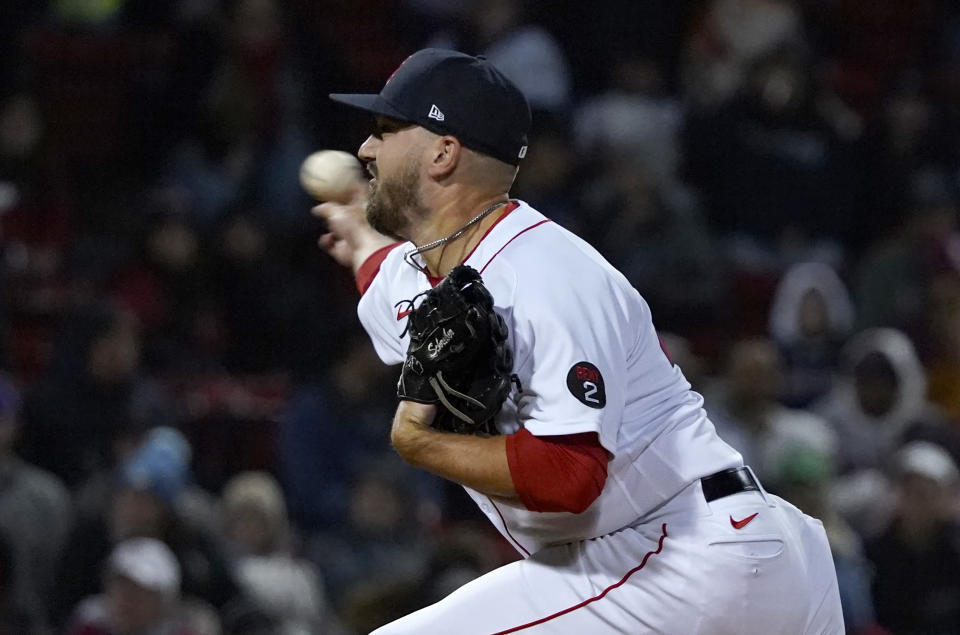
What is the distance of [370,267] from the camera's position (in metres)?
4.35

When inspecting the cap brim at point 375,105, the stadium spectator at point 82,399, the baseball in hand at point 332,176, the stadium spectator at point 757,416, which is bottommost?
the stadium spectator at point 82,399

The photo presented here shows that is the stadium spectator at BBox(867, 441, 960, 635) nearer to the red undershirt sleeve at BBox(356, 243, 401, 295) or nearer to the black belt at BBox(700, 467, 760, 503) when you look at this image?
the red undershirt sleeve at BBox(356, 243, 401, 295)

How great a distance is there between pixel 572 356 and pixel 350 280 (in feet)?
21.3

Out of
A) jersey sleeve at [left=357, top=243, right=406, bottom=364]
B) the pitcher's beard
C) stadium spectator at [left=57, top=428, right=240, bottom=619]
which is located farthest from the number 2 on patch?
stadium spectator at [left=57, top=428, right=240, bottom=619]

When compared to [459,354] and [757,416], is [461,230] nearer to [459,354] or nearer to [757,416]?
[459,354]

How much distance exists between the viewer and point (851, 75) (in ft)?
39.8

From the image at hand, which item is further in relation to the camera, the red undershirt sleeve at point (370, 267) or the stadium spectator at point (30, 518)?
the stadium spectator at point (30, 518)

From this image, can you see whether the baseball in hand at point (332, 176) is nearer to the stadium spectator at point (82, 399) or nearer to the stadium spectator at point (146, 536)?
the stadium spectator at point (146, 536)

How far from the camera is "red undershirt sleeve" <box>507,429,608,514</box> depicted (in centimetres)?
322

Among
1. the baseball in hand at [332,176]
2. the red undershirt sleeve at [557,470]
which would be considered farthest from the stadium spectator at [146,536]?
the red undershirt sleeve at [557,470]

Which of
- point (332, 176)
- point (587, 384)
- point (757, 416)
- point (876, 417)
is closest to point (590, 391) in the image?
point (587, 384)

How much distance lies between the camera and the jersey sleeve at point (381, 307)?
419 cm

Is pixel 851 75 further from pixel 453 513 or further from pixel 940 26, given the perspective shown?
pixel 453 513

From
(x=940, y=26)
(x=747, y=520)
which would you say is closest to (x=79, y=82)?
(x=940, y=26)
